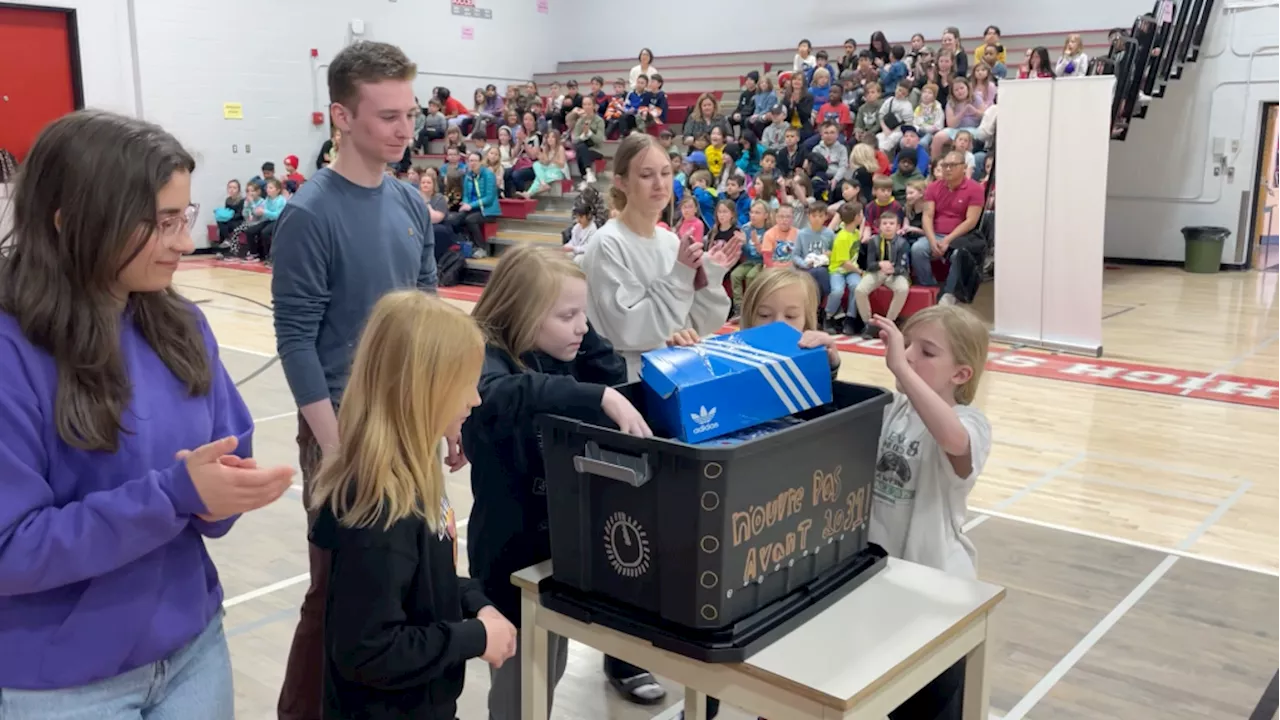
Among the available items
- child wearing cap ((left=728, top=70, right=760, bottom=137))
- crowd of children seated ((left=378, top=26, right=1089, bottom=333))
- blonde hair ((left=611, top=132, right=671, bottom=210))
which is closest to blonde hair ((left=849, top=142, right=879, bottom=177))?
crowd of children seated ((left=378, top=26, right=1089, bottom=333))

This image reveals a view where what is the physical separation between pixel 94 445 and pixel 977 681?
1.47m

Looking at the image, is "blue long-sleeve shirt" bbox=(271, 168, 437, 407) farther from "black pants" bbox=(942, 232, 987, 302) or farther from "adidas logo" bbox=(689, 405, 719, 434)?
"black pants" bbox=(942, 232, 987, 302)

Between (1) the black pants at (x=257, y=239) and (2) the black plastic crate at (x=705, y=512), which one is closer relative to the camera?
(2) the black plastic crate at (x=705, y=512)

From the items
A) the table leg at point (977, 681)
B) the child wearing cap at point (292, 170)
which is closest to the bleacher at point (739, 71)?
the child wearing cap at point (292, 170)

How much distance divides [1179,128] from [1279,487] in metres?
9.21

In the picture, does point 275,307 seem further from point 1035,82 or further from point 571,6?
point 571,6

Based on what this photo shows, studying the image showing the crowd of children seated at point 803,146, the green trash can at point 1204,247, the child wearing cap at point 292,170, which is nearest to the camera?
the crowd of children seated at point 803,146

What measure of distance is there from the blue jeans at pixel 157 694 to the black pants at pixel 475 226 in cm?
1162

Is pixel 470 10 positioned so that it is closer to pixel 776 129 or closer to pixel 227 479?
pixel 776 129

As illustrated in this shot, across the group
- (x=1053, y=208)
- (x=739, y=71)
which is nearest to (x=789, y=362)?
(x=1053, y=208)

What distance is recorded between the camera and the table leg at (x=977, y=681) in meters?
1.82

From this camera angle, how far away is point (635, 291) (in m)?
2.79

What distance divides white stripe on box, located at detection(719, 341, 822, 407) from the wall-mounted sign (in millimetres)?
17276

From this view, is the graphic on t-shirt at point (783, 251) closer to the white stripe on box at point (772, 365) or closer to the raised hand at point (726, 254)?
the raised hand at point (726, 254)
